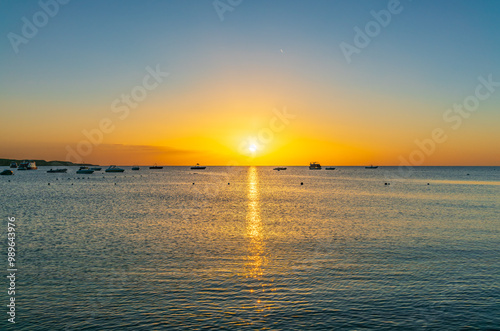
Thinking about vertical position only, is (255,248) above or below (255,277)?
above

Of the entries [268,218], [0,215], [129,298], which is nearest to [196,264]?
[129,298]

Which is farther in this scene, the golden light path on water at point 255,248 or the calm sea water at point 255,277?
the golden light path on water at point 255,248

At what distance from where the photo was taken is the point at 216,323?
17594 millimetres

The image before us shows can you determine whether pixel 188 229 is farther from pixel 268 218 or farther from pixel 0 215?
pixel 0 215

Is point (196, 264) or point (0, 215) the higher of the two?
point (0, 215)

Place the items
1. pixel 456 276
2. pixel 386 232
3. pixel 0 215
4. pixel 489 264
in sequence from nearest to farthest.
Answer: pixel 456 276
pixel 489 264
pixel 386 232
pixel 0 215

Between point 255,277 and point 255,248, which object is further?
point 255,248

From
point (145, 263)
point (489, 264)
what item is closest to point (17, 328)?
point (145, 263)

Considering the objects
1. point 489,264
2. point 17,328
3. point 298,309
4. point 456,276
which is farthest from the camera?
point 489,264

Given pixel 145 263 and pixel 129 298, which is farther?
pixel 145 263

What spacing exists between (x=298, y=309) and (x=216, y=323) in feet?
15.1

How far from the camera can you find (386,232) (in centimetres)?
4334

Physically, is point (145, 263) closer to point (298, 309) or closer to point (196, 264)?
point (196, 264)

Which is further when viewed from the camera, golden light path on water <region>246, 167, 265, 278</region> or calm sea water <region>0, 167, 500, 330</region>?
golden light path on water <region>246, 167, 265, 278</region>
